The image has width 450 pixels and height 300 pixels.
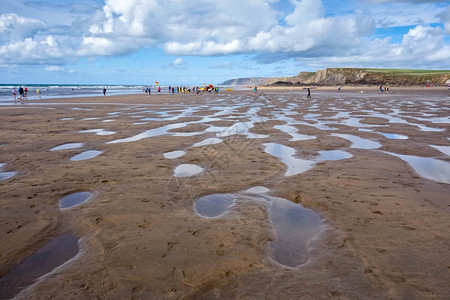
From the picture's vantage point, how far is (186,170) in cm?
859

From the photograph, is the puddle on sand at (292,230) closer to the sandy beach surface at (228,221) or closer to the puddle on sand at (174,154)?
the sandy beach surface at (228,221)

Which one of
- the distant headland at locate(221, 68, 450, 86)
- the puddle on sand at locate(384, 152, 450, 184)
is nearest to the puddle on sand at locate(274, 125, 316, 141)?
the puddle on sand at locate(384, 152, 450, 184)

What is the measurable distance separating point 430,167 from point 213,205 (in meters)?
7.16

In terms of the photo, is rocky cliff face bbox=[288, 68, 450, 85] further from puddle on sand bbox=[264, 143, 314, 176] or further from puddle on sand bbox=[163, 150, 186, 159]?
puddle on sand bbox=[163, 150, 186, 159]

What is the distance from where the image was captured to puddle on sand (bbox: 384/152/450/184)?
7.93 metres

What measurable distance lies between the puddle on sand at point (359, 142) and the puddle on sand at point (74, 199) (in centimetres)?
990

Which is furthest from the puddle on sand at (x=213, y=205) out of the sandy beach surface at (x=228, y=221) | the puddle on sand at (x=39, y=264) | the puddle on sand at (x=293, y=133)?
the puddle on sand at (x=293, y=133)

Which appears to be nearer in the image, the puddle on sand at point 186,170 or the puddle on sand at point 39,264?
the puddle on sand at point 39,264

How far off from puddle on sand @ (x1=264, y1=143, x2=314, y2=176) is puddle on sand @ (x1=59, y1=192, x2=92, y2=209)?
17.3ft

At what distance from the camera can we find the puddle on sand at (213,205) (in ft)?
19.1

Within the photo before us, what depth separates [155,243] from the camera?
4.63 metres

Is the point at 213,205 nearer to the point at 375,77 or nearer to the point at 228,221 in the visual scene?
the point at 228,221

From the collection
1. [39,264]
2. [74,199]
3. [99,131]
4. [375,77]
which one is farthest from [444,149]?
[375,77]

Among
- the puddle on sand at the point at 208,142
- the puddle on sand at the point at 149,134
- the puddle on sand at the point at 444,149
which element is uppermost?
the puddle on sand at the point at 149,134
